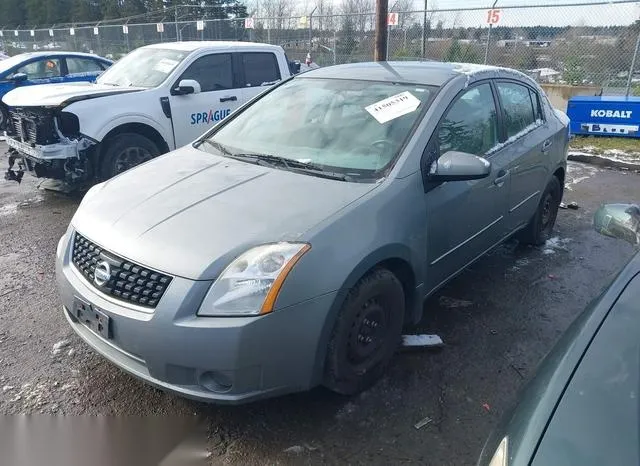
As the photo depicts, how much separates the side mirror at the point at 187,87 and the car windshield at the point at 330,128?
271 centimetres

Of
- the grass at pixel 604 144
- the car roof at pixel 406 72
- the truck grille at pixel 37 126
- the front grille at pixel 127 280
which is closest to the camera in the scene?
the front grille at pixel 127 280

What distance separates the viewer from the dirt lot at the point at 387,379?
2596 mm

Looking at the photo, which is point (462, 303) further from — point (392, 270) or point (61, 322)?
point (61, 322)

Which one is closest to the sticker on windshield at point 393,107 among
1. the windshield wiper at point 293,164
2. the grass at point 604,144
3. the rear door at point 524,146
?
the windshield wiper at point 293,164

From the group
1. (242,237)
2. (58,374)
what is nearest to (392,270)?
(242,237)

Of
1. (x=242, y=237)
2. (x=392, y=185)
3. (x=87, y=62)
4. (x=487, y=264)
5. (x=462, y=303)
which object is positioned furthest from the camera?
(x=87, y=62)

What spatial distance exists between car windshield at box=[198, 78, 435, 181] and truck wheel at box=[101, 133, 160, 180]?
8.72ft

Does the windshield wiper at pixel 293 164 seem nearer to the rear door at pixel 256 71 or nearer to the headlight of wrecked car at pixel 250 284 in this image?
the headlight of wrecked car at pixel 250 284

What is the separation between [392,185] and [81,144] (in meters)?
4.27

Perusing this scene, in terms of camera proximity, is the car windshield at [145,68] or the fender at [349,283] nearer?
the fender at [349,283]

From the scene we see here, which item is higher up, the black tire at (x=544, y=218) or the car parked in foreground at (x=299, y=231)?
the car parked in foreground at (x=299, y=231)

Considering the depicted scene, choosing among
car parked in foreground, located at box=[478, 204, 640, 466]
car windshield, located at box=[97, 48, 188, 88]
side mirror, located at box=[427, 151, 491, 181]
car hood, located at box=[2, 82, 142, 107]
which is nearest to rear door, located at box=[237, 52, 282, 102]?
car windshield, located at box=[97, 48, 188, 88]

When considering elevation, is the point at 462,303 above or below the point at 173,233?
below

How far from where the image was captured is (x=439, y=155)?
127 inches
